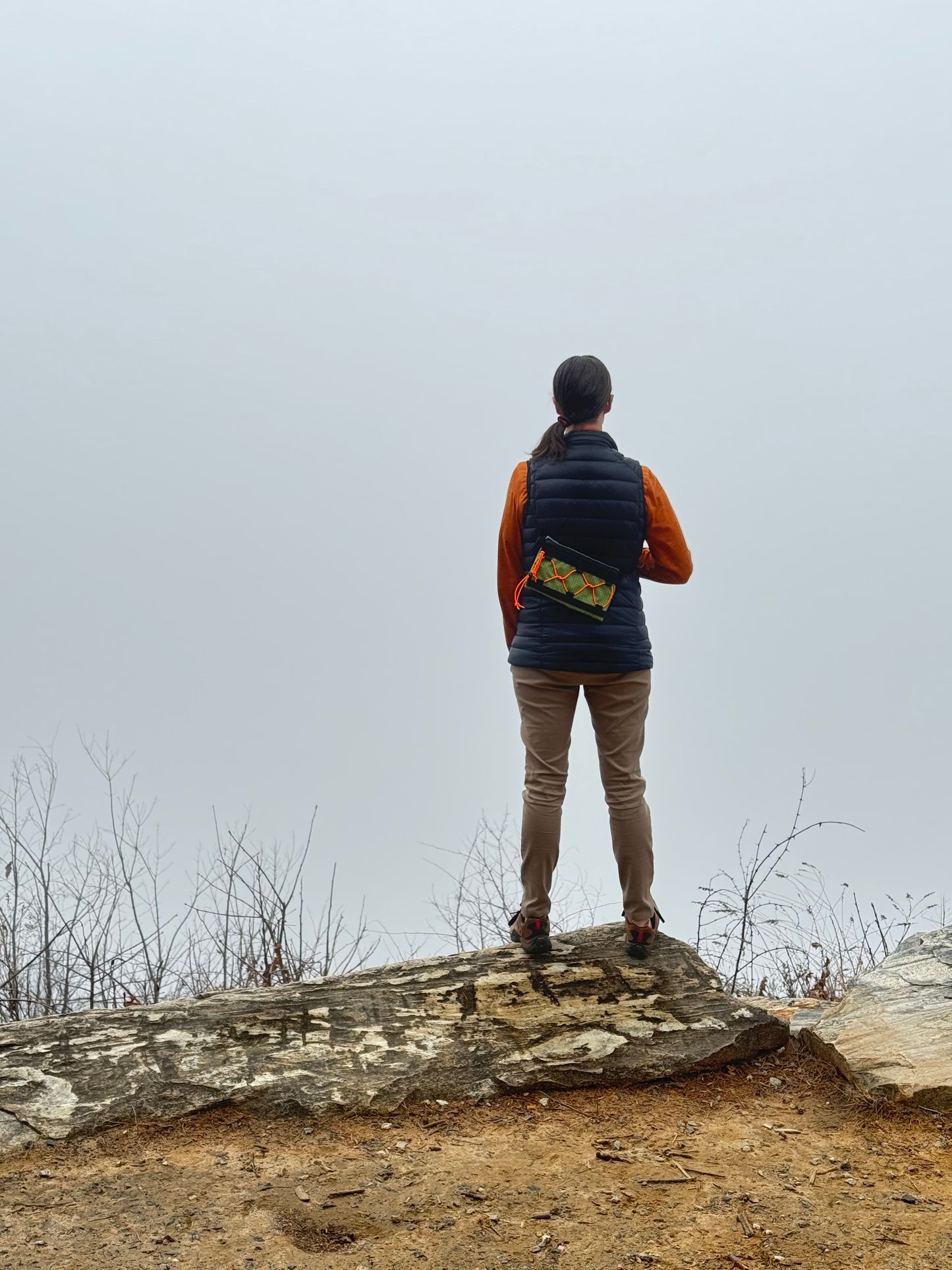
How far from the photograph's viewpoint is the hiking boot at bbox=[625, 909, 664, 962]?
14.0ft

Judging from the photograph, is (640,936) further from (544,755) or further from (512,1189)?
(512,1189)

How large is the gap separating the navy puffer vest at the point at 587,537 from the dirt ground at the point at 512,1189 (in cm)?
165

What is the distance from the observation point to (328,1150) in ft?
10.8

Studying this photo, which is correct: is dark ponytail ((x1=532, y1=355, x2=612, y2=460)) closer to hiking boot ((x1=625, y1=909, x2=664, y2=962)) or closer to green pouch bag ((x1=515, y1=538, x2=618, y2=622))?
green pouch bag ((x1=515, y1=538, x2=618, y2=622))

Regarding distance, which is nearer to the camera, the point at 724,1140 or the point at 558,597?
the point at 724,1140

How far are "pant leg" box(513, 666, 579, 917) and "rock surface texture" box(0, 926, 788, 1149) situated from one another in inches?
24.0

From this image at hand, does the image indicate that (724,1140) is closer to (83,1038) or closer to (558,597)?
(558,597)

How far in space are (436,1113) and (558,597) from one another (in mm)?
1936

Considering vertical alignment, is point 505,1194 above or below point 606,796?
below

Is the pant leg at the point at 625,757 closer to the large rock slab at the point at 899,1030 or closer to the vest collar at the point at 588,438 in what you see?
the vest collar at the point at 588,438

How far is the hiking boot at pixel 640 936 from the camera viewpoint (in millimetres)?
4262

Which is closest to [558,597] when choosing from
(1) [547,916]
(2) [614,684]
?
(2) [614,684]

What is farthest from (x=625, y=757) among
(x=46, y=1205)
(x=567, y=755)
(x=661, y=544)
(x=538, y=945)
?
(x=46, y=1205)

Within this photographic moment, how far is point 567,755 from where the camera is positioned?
399cm
